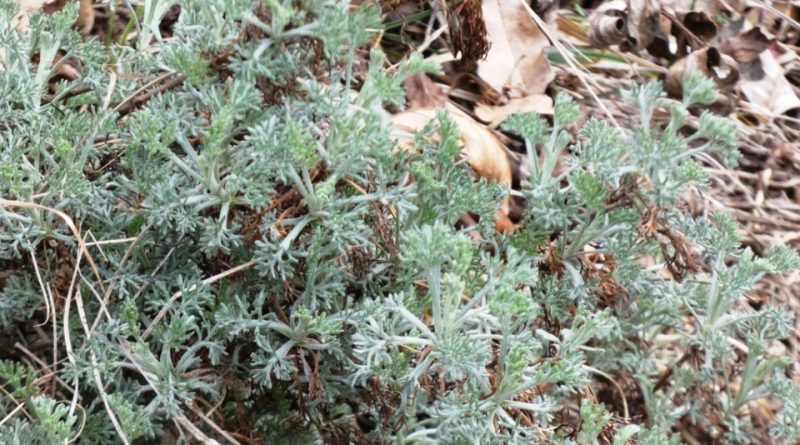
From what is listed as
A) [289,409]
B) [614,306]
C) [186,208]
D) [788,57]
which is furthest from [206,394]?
[788,57]

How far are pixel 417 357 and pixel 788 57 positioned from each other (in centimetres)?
207

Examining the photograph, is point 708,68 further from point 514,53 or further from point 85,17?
point 85,17

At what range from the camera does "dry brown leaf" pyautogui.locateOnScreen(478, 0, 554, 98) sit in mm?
2682

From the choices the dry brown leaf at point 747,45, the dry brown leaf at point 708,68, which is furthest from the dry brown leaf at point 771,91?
the dry brown leaf at point 708,68

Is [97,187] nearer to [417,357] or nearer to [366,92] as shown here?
[366,92]

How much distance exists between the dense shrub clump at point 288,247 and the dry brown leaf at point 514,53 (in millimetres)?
958

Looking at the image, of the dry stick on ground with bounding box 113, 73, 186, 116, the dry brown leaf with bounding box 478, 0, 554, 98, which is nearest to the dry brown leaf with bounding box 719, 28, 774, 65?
the dry brown leaf with bounding box 478, 0, 554, 98

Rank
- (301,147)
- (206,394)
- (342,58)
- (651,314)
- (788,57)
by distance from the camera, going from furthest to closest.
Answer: (788,57) < (651,314) < (206,394) < (342,58) < (301,147)

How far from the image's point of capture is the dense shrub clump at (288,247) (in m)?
1.43

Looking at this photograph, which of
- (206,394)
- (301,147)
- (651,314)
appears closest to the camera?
(301,147)

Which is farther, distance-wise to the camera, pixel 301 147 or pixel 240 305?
pixel 240 305

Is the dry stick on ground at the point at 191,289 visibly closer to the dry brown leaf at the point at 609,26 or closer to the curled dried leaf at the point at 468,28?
the curled dried leaf at the point at 468,28

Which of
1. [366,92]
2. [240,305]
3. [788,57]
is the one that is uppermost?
[366,92]

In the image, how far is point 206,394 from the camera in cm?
162
